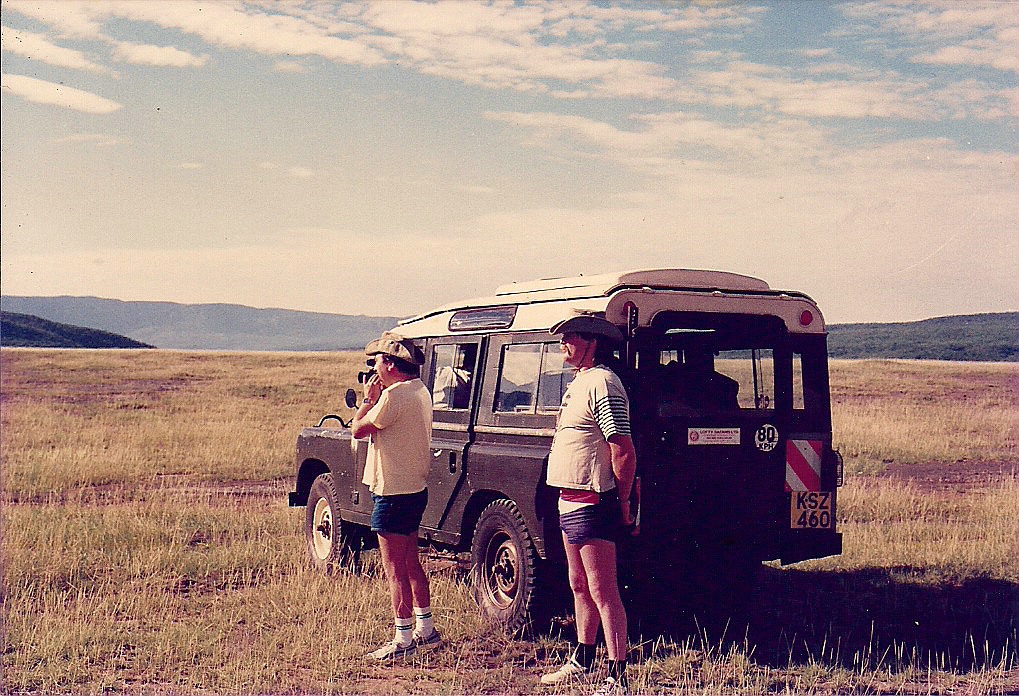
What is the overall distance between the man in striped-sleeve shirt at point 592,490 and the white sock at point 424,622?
1.13 metres

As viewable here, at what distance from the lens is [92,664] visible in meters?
7.05

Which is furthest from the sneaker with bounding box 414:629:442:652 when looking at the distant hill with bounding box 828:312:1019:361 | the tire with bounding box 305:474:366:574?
the distant hill with bounding box 828:312:1019:361

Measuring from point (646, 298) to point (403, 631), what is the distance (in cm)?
261

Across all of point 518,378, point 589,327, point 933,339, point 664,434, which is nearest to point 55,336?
point 933,339

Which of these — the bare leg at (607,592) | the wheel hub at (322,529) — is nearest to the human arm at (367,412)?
the bare leg at (607,592)

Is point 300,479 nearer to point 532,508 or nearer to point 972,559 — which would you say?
point 532,508

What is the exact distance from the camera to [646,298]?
23.1 ft

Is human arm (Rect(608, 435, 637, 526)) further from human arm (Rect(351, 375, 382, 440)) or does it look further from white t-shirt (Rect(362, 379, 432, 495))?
human arm (Rect(351, 375, 382, 440))

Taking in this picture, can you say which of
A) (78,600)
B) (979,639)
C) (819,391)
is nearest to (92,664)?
(78,600)

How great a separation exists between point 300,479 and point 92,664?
349 centimetres

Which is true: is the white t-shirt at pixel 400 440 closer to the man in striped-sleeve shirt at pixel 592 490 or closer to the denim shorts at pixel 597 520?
the man in striped-sleeve shirt at pixel 592 490

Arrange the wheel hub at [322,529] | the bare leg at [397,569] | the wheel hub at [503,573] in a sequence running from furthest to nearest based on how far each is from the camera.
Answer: the wheel hub at [322,529]
the wheel hub at [503,573]
the bare leg at [397,569]

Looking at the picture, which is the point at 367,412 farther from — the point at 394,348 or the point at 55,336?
the point at 55,336

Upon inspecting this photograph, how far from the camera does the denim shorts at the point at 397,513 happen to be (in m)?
7.02
